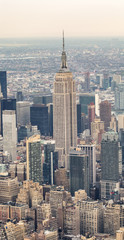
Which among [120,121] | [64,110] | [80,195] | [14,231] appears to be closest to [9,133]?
[64,110]

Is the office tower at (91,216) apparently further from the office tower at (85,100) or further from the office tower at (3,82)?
the office tower at (85,100)

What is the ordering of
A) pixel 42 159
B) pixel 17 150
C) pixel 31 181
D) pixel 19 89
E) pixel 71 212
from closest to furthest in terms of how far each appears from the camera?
pixel 71 212 → pixel 31 181 → pixel 42 159 → pixel 17 150 → pixel 19 89

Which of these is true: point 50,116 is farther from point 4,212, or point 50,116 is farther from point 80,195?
point 4,212

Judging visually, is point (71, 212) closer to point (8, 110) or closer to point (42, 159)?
point (42, 159)

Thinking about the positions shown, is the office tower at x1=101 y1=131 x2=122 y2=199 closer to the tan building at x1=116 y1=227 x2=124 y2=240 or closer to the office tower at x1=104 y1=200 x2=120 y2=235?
the office tower at x1=104 y1=200 x2=120 y2=235

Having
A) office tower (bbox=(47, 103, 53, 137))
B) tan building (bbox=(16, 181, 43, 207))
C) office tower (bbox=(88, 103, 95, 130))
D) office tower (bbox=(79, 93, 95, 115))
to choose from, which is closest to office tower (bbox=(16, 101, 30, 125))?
office tower (bbox=(47, 103, 53, 137))

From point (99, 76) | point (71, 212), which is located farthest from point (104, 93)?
point (71, 212)
